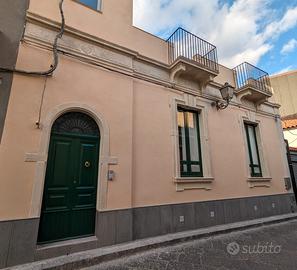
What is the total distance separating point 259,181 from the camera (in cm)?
688

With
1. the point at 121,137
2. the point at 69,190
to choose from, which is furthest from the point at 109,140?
the point at 69,190

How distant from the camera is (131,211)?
13.7ft

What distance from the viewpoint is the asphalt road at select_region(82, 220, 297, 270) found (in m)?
3.28

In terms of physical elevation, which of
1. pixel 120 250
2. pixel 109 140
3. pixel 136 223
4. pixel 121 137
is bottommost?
pixel 120 250

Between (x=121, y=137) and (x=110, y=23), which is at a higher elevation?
(x=110, y=23)

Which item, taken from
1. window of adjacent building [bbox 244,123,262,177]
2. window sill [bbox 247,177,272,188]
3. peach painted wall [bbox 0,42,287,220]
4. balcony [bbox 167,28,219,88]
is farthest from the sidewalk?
balcony [bbox 167,28,219,88]

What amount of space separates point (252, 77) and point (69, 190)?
26.3ft

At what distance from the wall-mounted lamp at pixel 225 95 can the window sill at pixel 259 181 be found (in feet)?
8.82

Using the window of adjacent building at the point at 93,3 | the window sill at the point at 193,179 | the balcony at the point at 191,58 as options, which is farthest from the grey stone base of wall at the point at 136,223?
the window of adjacent building at the point at 93,3

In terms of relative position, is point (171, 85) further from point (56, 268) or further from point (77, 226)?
point (56, 268)

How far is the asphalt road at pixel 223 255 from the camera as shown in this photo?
3.28 meters

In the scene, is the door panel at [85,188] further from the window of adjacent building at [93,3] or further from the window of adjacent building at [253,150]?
the window of adjacent building at [253,150]

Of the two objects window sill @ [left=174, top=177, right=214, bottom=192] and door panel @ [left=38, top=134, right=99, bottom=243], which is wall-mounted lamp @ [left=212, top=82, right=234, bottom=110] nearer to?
window sill @ [left=174, top=177, right=214, bottom=192]

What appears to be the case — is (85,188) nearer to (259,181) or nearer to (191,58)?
(191,58)
